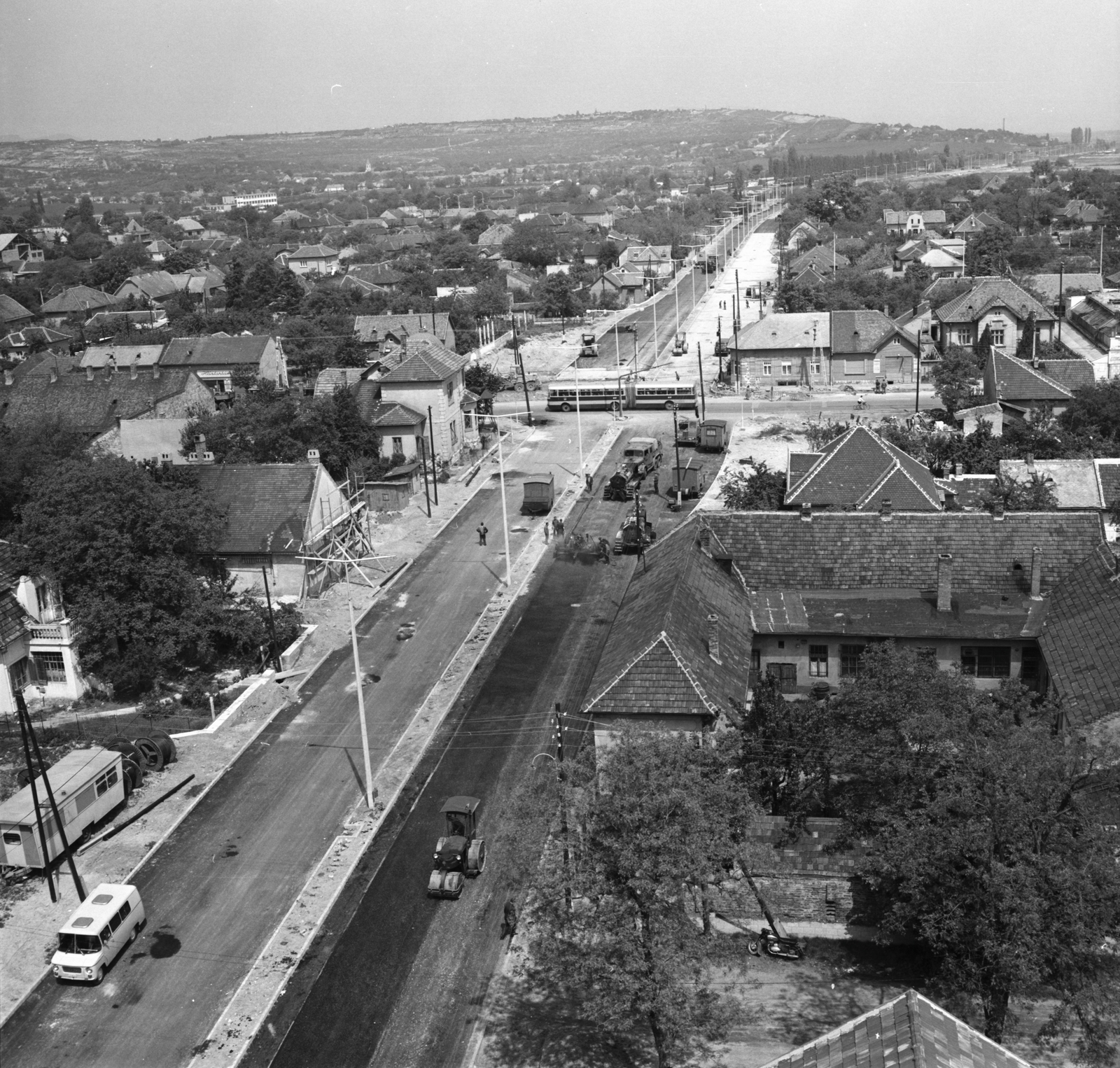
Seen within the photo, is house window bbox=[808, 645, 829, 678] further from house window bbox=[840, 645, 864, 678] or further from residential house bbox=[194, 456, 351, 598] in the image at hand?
residential house bbox=[194, 456, 351, 598]

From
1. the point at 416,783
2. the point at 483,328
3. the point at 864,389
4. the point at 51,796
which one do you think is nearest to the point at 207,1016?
the point at 51,796

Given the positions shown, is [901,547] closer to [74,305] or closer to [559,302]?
[559,302]

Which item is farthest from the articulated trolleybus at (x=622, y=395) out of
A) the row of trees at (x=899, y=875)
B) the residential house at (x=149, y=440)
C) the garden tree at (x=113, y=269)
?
the garden tree at (x=113, y=269)

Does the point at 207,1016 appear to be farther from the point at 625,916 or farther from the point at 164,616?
the point at 164,616

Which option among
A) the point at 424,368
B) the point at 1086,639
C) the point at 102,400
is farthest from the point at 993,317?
the point at 1086,639

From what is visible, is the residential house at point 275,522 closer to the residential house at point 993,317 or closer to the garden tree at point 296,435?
the garden tree at point 296,435

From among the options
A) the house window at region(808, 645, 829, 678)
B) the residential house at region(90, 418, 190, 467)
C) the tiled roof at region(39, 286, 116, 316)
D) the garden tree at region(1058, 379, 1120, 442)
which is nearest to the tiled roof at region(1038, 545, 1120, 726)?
the house window at region(808, 645, 829, 678)
